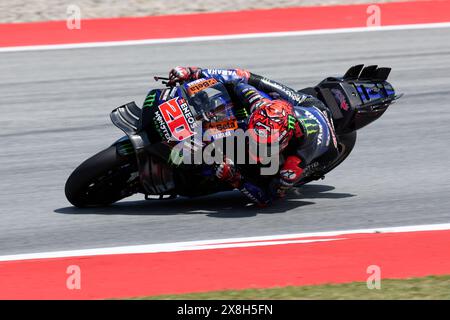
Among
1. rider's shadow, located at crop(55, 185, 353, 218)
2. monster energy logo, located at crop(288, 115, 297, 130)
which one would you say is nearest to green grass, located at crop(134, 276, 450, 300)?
monster energy logo, located at crop(288, 115, 297, 130)

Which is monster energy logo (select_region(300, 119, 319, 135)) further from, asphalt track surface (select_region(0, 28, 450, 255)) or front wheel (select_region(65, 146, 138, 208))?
front wheel (select_region(65, 146, 138, 208))

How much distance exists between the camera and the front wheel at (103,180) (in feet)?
31.1

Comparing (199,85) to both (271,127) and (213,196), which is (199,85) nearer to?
(271,127)

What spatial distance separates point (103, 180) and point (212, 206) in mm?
1155

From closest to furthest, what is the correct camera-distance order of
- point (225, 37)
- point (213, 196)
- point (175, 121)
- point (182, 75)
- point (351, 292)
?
point (351, 292) → point (175, 121) → point (182, 75) → point (213, 196) → point (225, 37)

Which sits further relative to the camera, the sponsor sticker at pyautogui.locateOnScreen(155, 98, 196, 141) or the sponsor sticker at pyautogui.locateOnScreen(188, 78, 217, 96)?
the sponsor sticker at pyautogui.locateOnScreen(188, 78, 217, 96)

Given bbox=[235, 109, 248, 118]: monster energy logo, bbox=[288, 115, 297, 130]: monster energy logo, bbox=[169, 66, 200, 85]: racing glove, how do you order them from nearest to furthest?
bbox=[288, 115, 297, 130]: monster energy logo → bbox=[235, 109, 248, 118]: monster energy logo → bbox=[169, 66, 200, 85]: racing glove

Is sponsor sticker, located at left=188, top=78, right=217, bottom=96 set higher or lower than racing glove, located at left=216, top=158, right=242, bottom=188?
higher

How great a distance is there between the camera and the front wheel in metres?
Result: 9.49

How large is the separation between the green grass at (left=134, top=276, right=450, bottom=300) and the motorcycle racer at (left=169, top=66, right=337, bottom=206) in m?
1.57

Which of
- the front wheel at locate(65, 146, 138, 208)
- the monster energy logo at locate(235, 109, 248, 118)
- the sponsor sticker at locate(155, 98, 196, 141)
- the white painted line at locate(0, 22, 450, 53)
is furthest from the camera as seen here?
the white painted line at locate(0, 22, 450, 53)

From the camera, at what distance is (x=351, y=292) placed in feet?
25.8

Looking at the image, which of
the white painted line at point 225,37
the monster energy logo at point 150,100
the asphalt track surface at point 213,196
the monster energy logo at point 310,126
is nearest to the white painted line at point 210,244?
the asphalt track surface at point 213,196

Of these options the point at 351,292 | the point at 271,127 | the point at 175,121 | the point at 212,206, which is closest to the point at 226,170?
the point at 271,127
